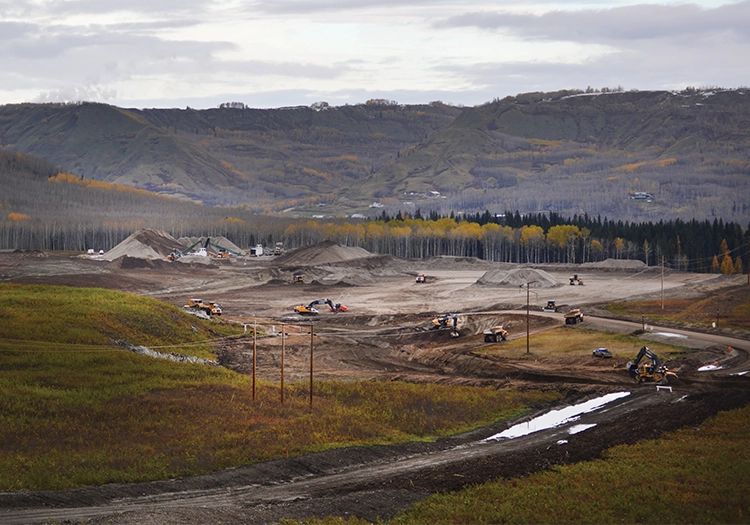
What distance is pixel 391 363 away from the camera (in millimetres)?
83375

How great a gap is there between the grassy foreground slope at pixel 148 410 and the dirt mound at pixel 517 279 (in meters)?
84.0

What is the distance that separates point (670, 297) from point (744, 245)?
6967 cm

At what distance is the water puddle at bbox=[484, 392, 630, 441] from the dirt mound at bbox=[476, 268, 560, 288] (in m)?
86.3

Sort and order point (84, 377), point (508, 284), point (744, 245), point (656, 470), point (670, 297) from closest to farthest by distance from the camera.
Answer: point (656, 470)
point (84, 377)
point (670, 297)
point (508, 284)
point (744, 245)

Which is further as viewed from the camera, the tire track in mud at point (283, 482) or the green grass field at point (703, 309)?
the green grass field at point (703, 309)

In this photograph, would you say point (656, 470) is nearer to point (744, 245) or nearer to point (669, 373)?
point (669, 373)

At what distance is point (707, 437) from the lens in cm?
5003

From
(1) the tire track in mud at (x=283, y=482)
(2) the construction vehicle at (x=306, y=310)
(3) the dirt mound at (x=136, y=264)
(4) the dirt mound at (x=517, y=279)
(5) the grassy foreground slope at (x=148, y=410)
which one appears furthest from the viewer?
(3) the dirt mound at (x=136, y=264)

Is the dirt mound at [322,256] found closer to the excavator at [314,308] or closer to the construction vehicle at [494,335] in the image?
the excavator at [314,308]

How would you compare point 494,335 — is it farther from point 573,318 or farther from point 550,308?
point 550,308

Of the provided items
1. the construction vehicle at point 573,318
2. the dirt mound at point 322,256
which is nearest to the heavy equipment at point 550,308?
the construction vehicle at point 573,318

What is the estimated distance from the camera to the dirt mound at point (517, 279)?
151 m

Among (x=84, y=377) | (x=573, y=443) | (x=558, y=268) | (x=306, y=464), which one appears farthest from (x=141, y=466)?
(x=558, y=268)

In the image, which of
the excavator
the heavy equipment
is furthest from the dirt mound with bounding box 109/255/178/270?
the heavy equipment
